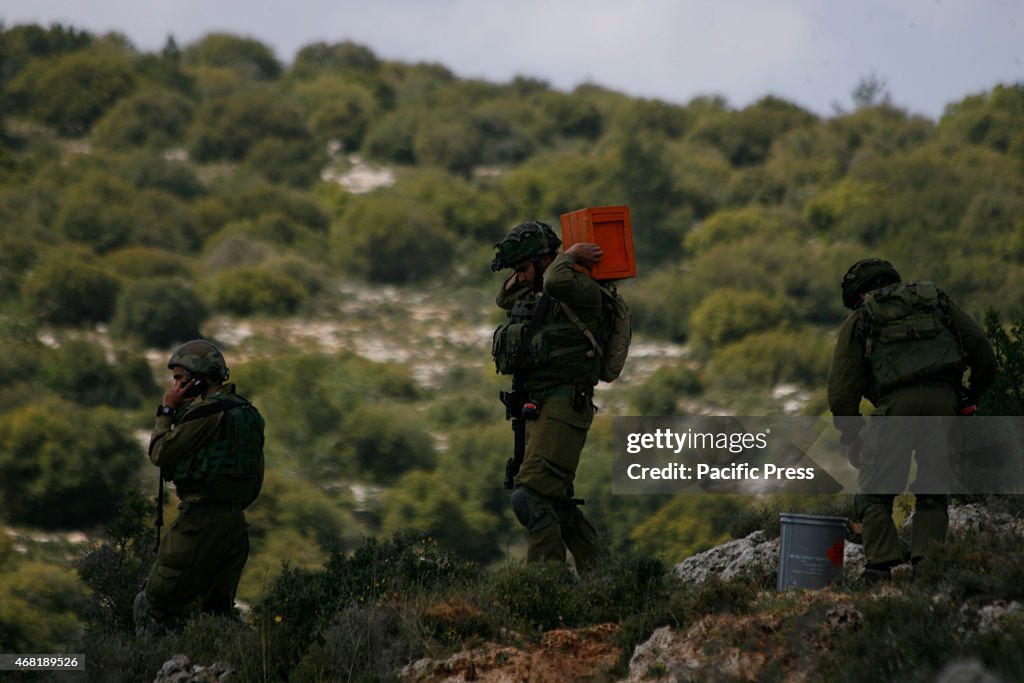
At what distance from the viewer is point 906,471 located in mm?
7180

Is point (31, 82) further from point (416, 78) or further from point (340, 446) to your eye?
point (340, 446)

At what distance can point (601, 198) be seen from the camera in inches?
2393

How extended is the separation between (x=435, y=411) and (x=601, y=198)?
20983 millimetres

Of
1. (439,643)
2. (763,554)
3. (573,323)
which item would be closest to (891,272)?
(573,323)

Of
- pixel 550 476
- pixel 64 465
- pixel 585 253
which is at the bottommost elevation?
pixel 64 465

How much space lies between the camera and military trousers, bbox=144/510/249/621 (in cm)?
748

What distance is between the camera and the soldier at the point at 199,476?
748 centimetres

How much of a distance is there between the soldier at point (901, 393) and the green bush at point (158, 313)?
39.4 metres

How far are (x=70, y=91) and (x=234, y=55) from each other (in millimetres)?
17494

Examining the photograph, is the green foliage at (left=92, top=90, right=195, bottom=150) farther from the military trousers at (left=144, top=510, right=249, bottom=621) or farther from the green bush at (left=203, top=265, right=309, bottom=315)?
the military trousers at (left=144, top=510, right=249, bottom=621)

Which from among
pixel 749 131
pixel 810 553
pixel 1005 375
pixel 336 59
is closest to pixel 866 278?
pixel 810 553

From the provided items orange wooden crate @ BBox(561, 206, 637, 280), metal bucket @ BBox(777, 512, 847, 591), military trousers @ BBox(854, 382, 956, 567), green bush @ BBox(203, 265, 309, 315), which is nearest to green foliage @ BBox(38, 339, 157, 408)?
green bush @ BBox(203, 265, 309, 315)

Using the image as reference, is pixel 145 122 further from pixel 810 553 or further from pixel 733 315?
pixel 810 553

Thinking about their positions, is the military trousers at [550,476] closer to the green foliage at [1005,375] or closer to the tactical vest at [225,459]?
the tactical vest at [225,459]
